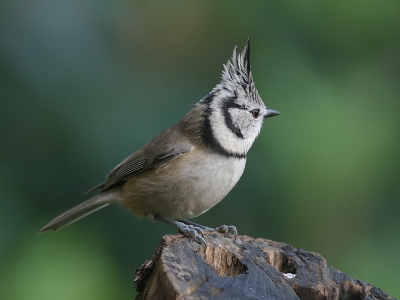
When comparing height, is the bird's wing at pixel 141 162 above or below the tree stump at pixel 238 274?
above

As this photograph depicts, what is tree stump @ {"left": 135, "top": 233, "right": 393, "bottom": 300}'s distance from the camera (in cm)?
234

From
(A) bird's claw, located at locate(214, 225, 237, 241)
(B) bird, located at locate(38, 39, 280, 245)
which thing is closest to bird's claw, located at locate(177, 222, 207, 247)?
(A) bird's claw, located at locate(214, 225, 237, 241)

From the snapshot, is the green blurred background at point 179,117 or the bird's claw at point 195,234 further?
the green blurred background at point 179,117

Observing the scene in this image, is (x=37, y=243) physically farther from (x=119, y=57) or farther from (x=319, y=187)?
(x=319, y=187)

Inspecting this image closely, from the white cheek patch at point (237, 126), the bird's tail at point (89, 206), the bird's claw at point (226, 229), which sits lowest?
the bird's claw at point (226, 229)

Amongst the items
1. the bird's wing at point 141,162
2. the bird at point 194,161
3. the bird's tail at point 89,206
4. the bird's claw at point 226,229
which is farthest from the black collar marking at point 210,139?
the bird's tail at point 89,206

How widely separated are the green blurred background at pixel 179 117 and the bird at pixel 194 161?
0.11 m

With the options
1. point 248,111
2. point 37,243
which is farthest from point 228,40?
point 37,243

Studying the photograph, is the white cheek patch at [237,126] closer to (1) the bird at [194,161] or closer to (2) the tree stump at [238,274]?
(1) the bird at [194,161]

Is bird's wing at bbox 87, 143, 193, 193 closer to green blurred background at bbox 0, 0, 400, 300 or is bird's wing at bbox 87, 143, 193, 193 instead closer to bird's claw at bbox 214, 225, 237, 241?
green blurred background at bbox 0, 0, 400, 300

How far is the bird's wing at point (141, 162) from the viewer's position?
386 cm

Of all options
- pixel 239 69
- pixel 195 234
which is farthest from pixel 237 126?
pixel 195 234

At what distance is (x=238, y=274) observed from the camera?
2.76 meters

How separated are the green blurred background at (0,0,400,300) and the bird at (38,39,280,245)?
106 mm
